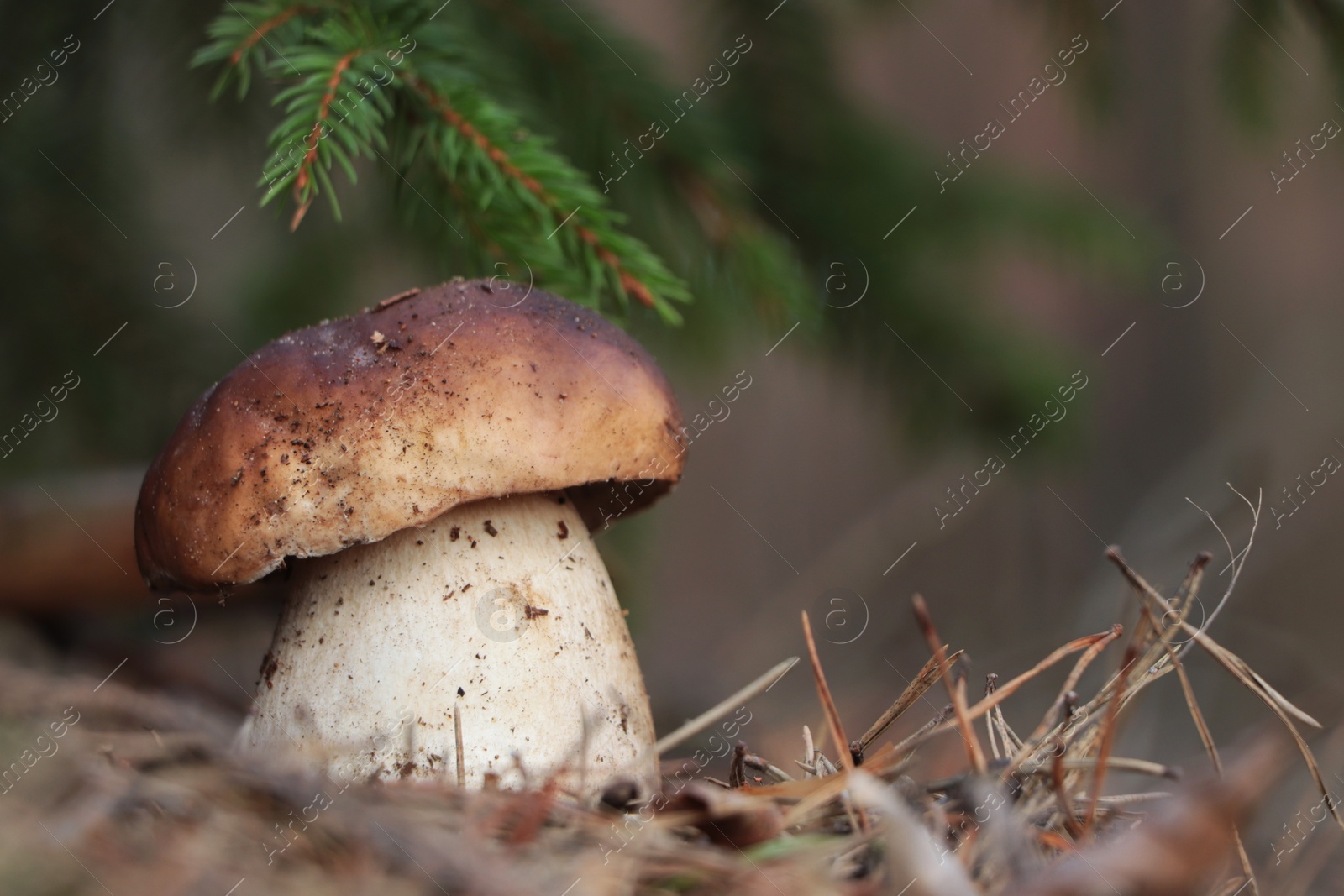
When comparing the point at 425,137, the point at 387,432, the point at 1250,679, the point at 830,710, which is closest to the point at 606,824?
the point at 830,710

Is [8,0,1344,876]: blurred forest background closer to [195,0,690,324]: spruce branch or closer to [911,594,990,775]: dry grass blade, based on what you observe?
[195,0,690,324]: spruce branch

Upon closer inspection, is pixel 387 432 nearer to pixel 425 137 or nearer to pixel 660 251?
pixel 425 137

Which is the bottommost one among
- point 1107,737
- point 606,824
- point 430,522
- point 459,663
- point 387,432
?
point 1107,737

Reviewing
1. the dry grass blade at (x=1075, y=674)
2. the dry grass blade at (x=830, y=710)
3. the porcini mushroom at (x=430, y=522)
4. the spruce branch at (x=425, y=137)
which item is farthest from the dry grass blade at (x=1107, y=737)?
the spruce branch at (x=425, y=137)

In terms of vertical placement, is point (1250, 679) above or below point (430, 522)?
below

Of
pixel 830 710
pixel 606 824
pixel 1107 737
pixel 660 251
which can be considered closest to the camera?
pixel 1107 737

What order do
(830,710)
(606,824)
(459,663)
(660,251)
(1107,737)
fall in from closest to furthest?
(1107,737)
(606,824)
(830,710)
(459,663)
(660,251)
